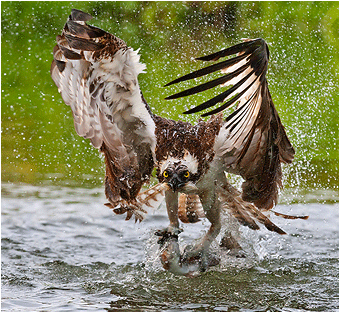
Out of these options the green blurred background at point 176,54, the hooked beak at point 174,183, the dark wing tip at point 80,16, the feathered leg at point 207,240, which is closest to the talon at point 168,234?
the feathered leg at point 207,240

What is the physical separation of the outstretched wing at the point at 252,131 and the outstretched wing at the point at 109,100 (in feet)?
2.09

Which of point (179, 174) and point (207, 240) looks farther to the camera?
point (207, 240)

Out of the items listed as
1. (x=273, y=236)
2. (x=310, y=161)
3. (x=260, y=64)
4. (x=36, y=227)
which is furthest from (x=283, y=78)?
(x=260, y=64)

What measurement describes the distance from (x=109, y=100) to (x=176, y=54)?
255 inches

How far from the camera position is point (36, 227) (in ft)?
20.1

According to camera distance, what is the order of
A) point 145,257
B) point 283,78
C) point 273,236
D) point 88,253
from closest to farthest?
point 145,257 → point 88,253 → point 273,236 → point 283,78

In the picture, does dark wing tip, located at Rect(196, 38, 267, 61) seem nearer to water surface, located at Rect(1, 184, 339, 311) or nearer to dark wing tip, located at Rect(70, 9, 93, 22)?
dark wing tip, located at Rect(70, 9, 93, 22)

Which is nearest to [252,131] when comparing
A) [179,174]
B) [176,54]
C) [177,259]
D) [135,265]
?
[179,174]

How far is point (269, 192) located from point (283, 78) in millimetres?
6007

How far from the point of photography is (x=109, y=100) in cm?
420

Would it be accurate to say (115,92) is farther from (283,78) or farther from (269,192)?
(283,78)

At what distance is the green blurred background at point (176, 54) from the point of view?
374 inches

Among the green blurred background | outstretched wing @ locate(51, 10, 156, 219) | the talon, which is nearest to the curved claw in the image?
the talon

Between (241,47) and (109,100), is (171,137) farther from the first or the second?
(241,47)
